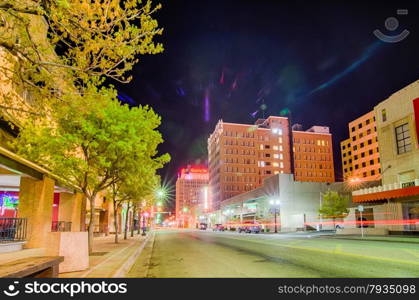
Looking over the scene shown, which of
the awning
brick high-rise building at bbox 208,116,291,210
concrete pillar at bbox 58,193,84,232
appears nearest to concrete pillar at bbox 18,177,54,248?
concrete pillar at bbox 58,193,84,232

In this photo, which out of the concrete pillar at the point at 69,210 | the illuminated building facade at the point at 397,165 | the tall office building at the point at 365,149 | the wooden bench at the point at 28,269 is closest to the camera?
the wooden bench at the point at 28,269

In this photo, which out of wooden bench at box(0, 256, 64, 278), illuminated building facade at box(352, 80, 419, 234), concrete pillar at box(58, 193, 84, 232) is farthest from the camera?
illuminated building facade at box(352, 80, 419, 234)

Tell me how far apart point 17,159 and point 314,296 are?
43.5 ft

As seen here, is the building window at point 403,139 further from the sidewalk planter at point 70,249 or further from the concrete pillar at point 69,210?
the sidewalk planter at point 70,249

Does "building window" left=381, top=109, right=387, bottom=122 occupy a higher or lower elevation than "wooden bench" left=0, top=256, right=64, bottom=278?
higher

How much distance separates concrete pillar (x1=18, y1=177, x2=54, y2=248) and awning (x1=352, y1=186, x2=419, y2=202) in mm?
30172

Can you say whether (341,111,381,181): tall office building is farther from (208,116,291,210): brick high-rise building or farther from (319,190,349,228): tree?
(319,190,349,228): tree

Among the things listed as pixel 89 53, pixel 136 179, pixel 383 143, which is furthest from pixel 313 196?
pixel 89 53

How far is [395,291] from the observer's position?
679 cm

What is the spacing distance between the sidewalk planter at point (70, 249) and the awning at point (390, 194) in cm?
2955

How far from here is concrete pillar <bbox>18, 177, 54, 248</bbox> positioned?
58.0 feet

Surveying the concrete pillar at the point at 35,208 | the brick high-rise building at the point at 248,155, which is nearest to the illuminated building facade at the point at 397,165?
the concrete pillar at the point at 35,208

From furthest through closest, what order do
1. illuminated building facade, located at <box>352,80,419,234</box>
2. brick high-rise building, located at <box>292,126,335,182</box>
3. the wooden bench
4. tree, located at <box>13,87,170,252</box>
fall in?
brick high-rise building, located at <box>292,126,335,182</box>
illuminated building facade, located at <box>352,80,419,234</box>
tree, located at <box>13,87,170,252</box>
the wooden bench

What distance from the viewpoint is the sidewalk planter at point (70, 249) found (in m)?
10.2
